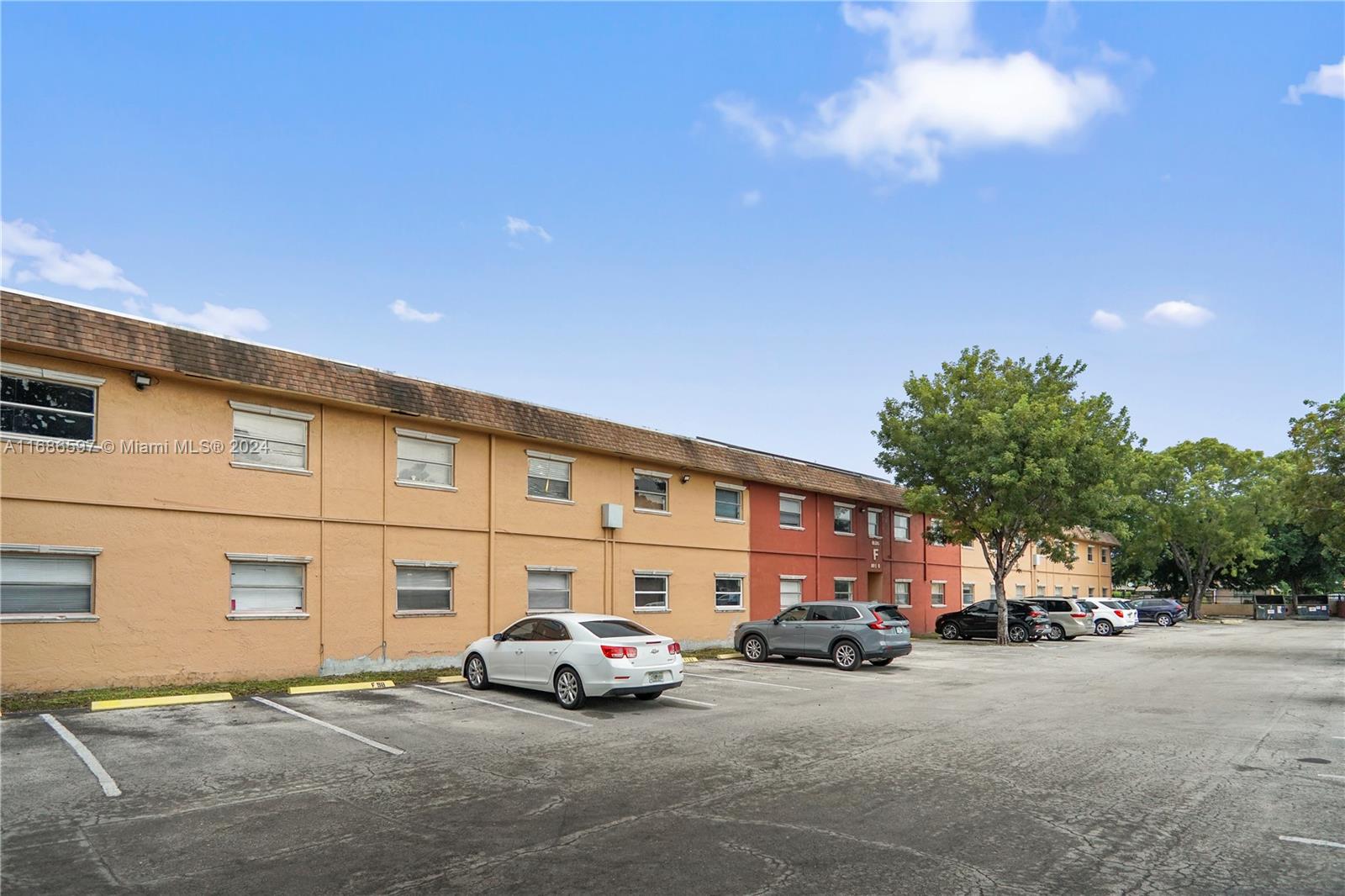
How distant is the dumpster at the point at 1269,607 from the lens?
65250 millimetres

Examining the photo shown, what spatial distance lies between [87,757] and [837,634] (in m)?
14.9

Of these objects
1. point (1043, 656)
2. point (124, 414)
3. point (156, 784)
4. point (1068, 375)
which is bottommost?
point (1043, 656)

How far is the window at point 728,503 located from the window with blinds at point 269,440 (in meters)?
13.0

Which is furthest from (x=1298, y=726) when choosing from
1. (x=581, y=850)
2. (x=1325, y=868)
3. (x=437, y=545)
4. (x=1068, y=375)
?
(x=1068, y=375)

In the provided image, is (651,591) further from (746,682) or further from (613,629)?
(613,629)

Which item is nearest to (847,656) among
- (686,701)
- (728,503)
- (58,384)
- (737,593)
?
(686,701)

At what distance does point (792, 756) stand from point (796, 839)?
3.27 m

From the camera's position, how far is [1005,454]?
96.9 ft

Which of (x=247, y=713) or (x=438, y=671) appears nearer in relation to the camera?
(x=247, y=713)

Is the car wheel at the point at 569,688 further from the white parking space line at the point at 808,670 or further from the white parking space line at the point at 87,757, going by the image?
the white parking space line at the point at 808,670

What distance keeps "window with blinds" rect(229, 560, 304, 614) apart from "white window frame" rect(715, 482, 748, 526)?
12970 mm

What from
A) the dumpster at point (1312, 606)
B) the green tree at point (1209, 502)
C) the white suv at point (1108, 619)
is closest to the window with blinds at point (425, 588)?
the white suv at point (1108, 619)

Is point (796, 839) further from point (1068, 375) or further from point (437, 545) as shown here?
point (1068, 375)

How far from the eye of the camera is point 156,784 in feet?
27.4
